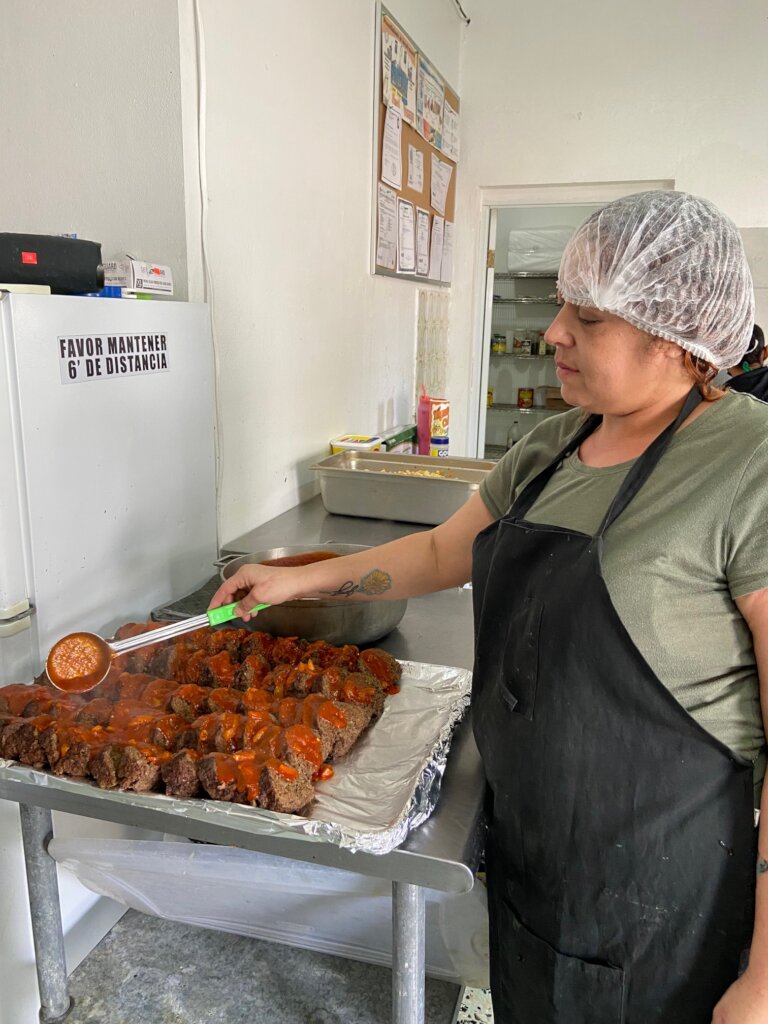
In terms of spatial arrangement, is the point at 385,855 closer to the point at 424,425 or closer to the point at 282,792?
the point at 282,792

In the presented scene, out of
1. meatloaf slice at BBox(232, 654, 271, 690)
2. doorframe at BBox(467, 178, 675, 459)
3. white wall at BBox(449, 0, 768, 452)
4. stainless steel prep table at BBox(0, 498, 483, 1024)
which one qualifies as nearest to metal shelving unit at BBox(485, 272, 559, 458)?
doorframe at BBox(467, 178, 675, 459)

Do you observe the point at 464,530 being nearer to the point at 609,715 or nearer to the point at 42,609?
the point at 609,715

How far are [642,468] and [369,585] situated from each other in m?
0.52

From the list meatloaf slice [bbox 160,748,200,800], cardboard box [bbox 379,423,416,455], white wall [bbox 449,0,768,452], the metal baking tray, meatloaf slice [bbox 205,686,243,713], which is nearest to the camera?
meatloaf slice [bbox 160,748,200,800]

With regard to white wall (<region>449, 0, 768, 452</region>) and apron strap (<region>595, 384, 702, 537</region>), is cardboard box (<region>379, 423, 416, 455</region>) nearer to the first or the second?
white wall (<region>449, 0, 768, 452</region>)

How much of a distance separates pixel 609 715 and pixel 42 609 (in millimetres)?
891

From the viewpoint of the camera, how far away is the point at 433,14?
3.01 meters

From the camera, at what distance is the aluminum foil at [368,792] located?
2.77 ft

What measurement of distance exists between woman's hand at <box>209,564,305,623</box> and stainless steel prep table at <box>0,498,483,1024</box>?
0.26 metres

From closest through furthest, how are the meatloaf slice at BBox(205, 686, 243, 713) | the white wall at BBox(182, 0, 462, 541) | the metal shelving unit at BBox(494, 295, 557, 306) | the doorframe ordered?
the meatloaf slice at BBox(205, 686, 243, 713)
the white wall at BBox(182, 0, 462, 541)
the doorframe
the metal shelving unit at BBox(494, 295, 557, 306)

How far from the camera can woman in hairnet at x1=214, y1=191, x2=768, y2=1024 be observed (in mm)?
833

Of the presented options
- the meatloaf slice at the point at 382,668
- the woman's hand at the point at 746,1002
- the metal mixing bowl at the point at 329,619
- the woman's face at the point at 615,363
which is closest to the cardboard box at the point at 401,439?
the metal mixing bowl at the point at 329,619

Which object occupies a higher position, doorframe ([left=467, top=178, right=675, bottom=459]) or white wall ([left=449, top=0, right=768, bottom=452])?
white wall ([left=449, top=0, right=768, bottom=452])

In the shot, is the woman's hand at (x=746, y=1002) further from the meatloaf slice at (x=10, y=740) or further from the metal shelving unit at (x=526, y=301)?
the metal shelving unit at (x=526, y=301)
